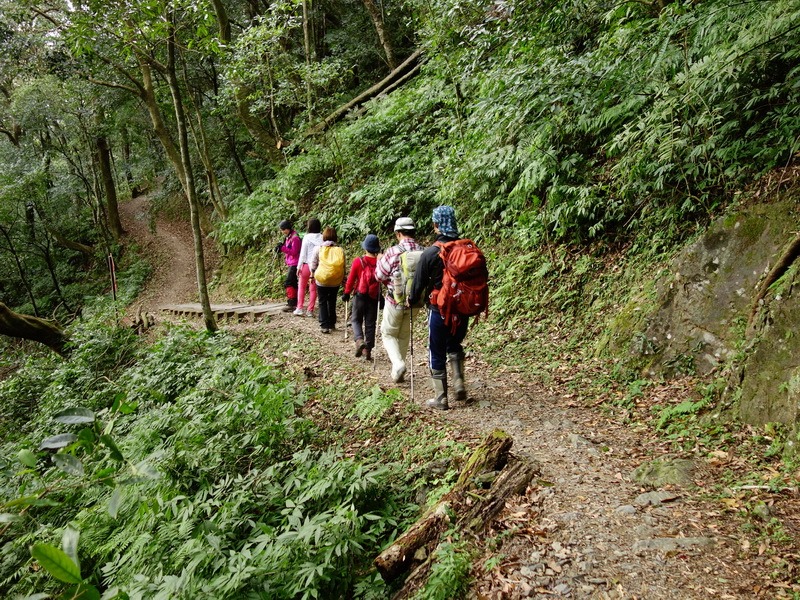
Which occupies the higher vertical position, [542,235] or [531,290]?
[542,235]

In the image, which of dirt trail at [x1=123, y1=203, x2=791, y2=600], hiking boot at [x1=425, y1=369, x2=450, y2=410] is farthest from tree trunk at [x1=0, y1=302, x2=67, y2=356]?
dirt trail at [x1=123, y1=203, x2=791, y2=600]

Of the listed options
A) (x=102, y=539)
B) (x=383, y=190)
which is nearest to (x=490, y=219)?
(x=383, y=190)

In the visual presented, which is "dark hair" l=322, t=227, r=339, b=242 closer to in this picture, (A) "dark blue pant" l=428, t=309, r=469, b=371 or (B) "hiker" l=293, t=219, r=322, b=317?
(B) "hiker" l=293, t=219, r=322, b=317

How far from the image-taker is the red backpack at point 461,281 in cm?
546

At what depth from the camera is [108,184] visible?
2623cm

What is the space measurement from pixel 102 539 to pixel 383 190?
982 centimetres

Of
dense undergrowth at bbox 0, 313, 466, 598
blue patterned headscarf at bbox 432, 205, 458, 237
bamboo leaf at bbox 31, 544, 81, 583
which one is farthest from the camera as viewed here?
blue patterned headscarf at bbox 432, 205, 458, 237

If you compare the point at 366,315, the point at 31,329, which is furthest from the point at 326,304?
the point at 31,329

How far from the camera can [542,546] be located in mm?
3316

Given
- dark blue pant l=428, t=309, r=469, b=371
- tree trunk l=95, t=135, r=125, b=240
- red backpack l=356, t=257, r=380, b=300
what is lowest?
dark blue pant l=428, t=309, r=469, b=371

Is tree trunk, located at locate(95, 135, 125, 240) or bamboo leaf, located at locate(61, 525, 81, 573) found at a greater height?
tree trunk, located at locate(95, 135, 125, 240)

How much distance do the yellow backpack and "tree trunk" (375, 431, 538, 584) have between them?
5866 mm

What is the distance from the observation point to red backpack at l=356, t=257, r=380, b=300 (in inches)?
320

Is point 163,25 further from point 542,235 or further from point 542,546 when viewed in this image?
point 542,546
